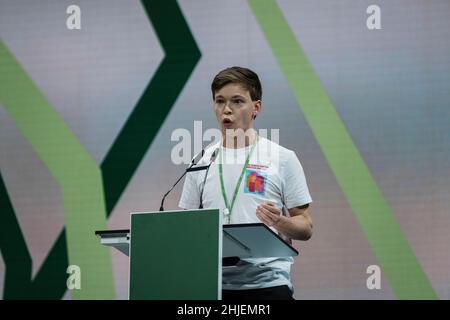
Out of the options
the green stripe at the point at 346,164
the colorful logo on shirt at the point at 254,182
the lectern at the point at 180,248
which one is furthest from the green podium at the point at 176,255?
the green stripe at the point at 346,164

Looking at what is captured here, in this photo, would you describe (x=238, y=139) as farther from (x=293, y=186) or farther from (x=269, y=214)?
(x=269, y=214)

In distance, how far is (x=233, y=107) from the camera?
2.75 m

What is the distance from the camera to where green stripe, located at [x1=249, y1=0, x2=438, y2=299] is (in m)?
4.08

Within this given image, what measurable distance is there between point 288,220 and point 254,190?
24 cm

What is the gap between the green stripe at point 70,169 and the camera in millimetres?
Answer: 4316

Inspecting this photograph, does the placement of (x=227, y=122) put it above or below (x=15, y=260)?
above

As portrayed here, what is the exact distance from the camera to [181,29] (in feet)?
→ 14.5

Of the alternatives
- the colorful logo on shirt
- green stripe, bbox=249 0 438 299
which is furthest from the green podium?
green stripe, bbox=249 0 438 299

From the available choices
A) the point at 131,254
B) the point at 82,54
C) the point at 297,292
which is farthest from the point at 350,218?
the point at 131,254

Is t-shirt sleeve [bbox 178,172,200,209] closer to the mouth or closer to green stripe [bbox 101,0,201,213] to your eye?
the mouth

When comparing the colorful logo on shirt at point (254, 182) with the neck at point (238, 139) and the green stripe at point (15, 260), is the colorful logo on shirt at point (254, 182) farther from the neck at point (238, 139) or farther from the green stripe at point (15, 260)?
the green stripe at point (15, 260)

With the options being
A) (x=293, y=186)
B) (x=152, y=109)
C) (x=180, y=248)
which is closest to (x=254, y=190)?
(x=293, y=186)

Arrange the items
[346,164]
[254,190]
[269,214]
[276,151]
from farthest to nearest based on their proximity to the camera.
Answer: [346,164] → [276,151] → [254,190] → [269,214]

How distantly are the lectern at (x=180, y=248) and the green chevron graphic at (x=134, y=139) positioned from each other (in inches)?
83.2
